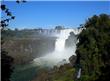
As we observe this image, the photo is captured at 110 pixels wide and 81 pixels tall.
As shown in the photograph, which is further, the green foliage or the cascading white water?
the cascading white water

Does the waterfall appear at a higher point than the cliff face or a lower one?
higher

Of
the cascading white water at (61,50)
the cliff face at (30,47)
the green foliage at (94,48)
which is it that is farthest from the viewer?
the cliff face at (30,47)

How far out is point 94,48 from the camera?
128 ft

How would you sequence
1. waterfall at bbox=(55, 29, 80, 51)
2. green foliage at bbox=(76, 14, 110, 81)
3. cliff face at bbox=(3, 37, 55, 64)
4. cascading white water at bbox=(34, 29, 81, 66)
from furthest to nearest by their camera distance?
cliff face at bbox=(3, 37, 55, 64), waterfall at bbox=(55, 29, 80, 51), cascading white water at bbox=(34, 29, 81, 66), green foliage at bbox=(76, 14, 110, 81)

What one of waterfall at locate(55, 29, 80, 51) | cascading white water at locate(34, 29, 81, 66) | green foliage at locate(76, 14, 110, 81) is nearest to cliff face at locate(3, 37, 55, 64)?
cascading white water at locate(34, 29, 81, 66)

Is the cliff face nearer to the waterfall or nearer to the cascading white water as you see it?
the cascading white water

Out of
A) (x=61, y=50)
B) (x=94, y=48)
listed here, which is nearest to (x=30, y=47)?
(x=61, y=50)

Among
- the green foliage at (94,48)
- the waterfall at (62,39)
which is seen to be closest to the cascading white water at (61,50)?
the waterfall at (62,39)

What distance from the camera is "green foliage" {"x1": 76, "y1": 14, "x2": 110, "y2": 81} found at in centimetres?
3750

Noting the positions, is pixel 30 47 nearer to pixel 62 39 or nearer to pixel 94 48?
pixel 62 39

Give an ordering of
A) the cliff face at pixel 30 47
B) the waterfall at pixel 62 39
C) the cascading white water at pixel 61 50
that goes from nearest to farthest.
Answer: the cascading white water at pixel 61 50 < the waterfall at pixel 62 39 < the cliff face at pixel 30 47

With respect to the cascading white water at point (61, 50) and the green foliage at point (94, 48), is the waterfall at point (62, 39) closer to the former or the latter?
the cascading white water at point (61, 50)

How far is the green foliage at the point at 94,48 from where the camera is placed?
37.5 metres

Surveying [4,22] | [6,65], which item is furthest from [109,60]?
[4,22]
